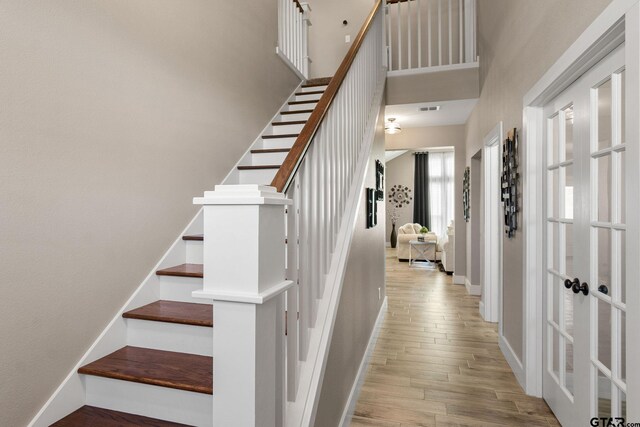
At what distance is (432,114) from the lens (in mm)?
5172

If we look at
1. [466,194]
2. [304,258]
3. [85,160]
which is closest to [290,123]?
[85,160]

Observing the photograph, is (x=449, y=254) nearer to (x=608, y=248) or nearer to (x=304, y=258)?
(x=608, y=248)

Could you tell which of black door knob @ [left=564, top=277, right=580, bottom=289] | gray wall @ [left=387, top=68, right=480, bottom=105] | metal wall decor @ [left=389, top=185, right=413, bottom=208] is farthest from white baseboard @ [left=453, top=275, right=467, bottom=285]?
metal wall decor @ [left=389, top=185, right=413, bottom=208]

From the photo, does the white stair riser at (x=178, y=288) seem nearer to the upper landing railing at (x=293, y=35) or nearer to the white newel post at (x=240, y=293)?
the white newel post at (x=240, y=293)

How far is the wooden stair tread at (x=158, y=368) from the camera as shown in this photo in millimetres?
1459

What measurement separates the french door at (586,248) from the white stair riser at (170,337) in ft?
6.00

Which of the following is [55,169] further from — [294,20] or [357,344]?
[294,20]

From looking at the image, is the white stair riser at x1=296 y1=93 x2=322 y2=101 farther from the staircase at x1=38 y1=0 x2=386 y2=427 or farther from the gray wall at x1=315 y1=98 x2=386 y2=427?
the staircase at x1=38 y1=0 x2=386 y2=427

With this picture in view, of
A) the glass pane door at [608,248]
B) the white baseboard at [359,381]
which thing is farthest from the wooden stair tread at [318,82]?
the glass pane door at [608,248]

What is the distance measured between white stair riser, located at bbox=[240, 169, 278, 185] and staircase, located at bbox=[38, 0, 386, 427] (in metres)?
0.69

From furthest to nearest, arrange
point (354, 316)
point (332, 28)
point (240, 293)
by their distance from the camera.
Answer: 1. point (332, 28)
2. point (354, 316)
3. point (240, 293)

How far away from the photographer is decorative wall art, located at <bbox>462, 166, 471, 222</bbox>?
5336mm

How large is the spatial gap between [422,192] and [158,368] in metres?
10.6

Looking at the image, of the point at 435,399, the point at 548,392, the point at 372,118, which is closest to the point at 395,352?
the point at 435,399
